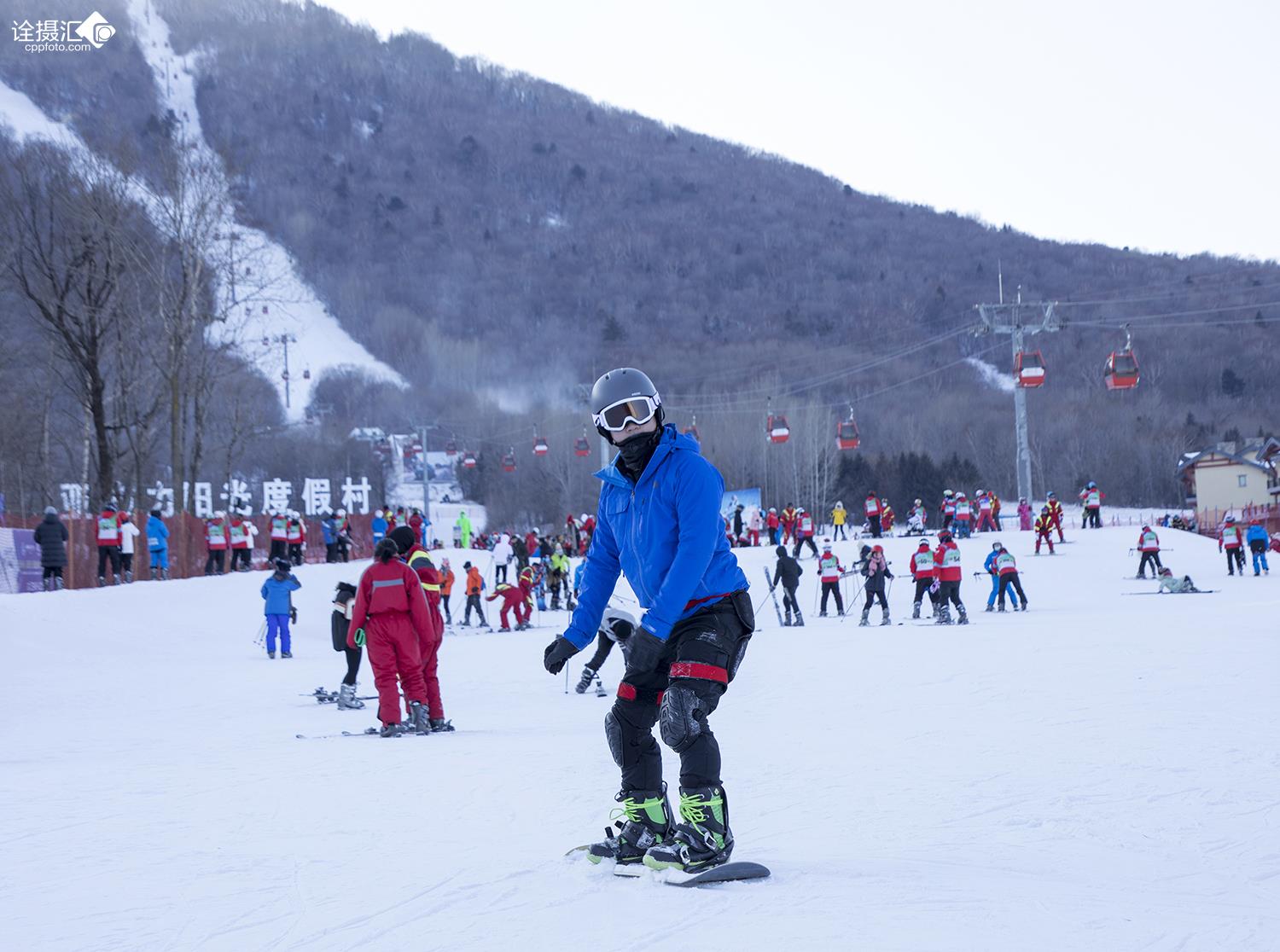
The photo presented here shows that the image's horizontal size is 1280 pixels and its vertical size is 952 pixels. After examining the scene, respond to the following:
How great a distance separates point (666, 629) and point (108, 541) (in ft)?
64.5

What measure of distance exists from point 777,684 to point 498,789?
573 centimetres

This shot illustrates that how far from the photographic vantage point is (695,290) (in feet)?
487

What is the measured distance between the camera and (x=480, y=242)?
170000 millimetres

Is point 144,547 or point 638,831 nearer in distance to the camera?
point 638,831

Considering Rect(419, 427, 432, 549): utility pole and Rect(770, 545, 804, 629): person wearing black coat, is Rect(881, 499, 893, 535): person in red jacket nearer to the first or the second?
Rect(419, 427, 432, 549): utility pole

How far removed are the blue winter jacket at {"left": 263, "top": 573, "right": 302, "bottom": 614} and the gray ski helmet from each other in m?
14.2

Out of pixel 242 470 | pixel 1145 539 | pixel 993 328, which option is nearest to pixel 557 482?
pixel 242 470

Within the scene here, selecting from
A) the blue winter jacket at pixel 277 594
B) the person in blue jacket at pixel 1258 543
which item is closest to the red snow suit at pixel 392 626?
the blue winter jacket at pixel 277 594

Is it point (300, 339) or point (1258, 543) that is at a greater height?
point (300, 339)

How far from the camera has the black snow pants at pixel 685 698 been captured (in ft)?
13.1

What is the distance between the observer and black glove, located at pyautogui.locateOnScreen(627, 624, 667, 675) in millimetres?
4055

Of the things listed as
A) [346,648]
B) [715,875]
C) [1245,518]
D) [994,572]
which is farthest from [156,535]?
[1245,518]

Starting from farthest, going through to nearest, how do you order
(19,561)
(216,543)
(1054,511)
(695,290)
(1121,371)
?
(695,290)
(1054,511)
(1121,371)
(216,543)
(19,561)

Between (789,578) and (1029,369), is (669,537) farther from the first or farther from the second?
(1029,369)
